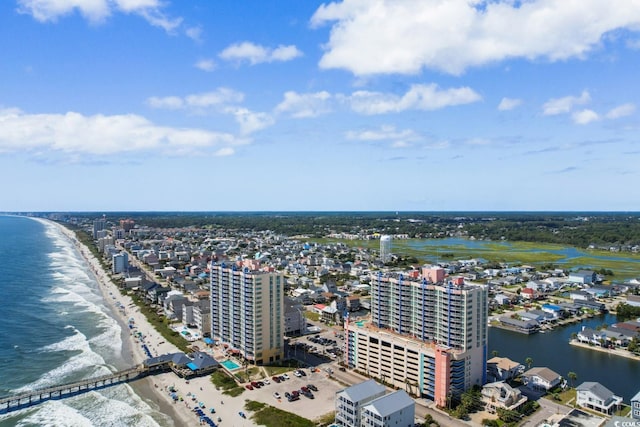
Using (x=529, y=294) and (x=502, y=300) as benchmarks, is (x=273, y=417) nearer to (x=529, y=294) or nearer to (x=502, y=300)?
(x=502, y=300)

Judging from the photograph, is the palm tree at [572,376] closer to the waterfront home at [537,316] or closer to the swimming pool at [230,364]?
the waterfront home at [537,316]

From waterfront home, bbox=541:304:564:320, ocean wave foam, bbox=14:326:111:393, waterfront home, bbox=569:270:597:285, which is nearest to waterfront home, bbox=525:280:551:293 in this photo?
waterfront home, bbox=569:270:597:285

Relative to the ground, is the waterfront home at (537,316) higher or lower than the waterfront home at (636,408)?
lower

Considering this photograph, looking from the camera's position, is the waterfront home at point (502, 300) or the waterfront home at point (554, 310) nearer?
the waterfront home at point (554, 310)

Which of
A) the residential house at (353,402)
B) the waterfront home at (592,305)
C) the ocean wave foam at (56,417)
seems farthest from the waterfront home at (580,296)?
the ocean wave foam at (56,417)

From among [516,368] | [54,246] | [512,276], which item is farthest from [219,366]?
[54,246]

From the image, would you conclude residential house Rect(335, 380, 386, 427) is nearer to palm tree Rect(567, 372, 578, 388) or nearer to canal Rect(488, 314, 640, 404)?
palm tree Rect(567, 372, 578, 388)

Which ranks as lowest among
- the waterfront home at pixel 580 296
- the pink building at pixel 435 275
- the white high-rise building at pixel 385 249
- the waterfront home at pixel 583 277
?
the waterfront home at pixel 580 296
